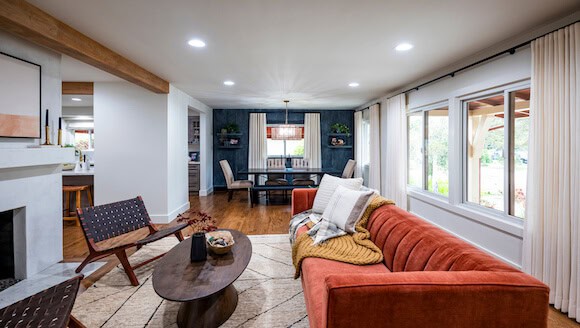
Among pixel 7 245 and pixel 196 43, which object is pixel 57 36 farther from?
pixel 7 245

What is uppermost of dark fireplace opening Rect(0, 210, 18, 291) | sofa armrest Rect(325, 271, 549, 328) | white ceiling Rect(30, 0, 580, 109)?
white ceiling Rect(30, 0, 580, 109)

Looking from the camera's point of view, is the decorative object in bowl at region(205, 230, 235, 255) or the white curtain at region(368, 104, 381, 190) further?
the white curtain at region(368, 104, 381, 190)

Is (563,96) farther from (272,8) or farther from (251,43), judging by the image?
(251,43)

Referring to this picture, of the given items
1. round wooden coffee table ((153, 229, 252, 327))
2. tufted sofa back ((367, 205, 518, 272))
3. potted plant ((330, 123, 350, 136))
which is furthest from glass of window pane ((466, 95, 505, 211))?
potted plant ((330, 123, 350, 136))

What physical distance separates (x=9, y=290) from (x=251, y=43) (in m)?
3.13

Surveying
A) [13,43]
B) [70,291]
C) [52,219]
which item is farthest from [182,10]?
[52,219]

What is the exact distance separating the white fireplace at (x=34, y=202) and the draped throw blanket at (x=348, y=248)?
2506 mm

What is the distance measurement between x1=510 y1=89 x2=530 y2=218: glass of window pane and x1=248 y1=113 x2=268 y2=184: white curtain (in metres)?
5.90

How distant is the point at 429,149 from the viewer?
451cm

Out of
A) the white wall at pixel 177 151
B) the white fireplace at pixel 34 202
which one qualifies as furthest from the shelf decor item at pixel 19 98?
the white wall at pixel 177 151

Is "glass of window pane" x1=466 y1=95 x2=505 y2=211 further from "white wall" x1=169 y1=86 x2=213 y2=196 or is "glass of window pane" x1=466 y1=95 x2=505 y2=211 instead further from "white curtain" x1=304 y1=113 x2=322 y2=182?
"white wall" x1=169 y1=86 x2=213 y2=196

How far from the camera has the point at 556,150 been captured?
7.24 feet

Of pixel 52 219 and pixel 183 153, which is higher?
pixel 183 153

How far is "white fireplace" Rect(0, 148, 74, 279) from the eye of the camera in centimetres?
238
